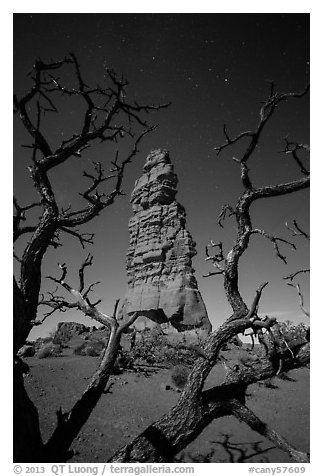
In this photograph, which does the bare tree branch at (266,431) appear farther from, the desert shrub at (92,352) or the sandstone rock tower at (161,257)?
the sandstone rock tower at (161,257)

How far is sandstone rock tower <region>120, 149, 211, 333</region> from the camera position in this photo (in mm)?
35188

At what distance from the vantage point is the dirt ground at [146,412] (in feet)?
25.3

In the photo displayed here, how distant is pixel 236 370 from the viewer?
14.0ft

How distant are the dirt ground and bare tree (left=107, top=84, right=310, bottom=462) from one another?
364 centimetres

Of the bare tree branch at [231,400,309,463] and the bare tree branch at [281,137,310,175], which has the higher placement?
the bare tree branch at [281,137,310,175]

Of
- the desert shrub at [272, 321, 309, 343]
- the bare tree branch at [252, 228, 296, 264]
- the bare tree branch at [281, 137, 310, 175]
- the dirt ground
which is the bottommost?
the dirt ground

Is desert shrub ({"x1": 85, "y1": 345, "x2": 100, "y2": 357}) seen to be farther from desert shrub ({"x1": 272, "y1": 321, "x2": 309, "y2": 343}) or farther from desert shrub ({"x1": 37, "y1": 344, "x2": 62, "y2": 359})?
desert shrub ({"x1": 272, "y1": 321, "x2": 309, "y2": 343})

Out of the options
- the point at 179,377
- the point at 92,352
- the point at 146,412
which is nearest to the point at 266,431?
the point at 146,412

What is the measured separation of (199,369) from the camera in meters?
3.97

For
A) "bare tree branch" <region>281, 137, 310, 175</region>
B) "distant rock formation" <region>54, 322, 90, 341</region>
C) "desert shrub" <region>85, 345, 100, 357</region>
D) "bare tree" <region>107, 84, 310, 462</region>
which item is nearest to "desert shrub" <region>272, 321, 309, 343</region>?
"bare tree" <region>107, 84, 310, 462</region>

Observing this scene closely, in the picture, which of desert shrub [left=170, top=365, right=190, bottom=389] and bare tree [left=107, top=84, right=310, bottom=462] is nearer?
bare tree [left=107, top=84, right=310, bottom=462]

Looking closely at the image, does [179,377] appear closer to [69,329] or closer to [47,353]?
[47,353]

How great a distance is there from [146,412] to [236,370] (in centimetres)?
798
